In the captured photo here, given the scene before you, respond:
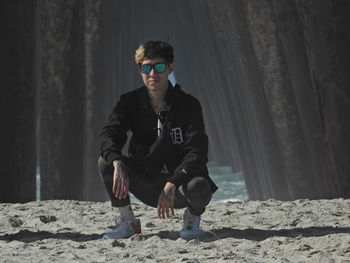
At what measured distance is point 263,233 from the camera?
567 cm

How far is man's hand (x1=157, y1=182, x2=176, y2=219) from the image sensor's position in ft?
16.0

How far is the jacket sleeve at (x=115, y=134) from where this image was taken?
16.8 feet

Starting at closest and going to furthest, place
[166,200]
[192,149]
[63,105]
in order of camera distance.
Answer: [166,200], [192,149], [63,105]

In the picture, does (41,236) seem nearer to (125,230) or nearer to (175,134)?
(125,230)

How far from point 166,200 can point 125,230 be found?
0.67 metres

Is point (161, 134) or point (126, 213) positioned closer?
point (161, 134)

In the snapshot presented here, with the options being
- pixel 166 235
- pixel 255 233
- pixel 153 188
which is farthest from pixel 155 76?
pixel 255 233

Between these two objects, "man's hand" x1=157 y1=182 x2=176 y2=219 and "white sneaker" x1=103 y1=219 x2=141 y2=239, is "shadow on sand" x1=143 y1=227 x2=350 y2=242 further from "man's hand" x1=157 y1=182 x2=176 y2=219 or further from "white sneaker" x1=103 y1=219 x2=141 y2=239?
"man's hand" x1=157 y1=182 x2=176 y2=219

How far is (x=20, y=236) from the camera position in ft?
19.0

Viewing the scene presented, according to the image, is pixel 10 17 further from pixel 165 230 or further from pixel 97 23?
pixel 97 23

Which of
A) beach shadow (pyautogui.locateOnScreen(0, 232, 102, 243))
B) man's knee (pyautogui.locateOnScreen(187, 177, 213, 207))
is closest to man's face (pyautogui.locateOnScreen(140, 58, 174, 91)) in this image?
man's knee (pyautogui.locateOnScreen(187, 177, 213, 207))

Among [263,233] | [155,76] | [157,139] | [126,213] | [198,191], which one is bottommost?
[263,233]

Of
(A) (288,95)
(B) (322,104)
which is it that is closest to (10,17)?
(B) (322,104)

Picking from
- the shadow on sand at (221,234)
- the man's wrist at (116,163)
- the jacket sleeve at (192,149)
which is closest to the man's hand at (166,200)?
the jacket sleeve at (192,149)
